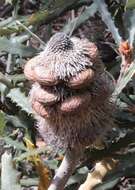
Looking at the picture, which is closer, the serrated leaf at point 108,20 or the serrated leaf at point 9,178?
the serrated leaf at point 9,178

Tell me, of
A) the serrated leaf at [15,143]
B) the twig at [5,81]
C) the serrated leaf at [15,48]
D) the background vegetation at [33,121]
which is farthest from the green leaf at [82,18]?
the serrated leaf at [15,143]

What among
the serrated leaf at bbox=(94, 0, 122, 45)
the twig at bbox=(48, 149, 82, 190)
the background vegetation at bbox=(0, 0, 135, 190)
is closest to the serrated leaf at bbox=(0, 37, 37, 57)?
the background vegetation at bbox=(0, 0, 135, 190)

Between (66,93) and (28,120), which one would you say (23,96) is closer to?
(28,120)

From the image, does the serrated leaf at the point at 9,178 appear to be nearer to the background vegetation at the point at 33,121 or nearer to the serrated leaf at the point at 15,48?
the background vegetation at the point at 33,121

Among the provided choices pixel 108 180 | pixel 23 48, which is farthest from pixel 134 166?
pixel 23 48

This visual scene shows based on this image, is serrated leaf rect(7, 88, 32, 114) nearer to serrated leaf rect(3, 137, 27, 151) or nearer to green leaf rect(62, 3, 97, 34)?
serrated leaf rect(3, 137, 27, 151)

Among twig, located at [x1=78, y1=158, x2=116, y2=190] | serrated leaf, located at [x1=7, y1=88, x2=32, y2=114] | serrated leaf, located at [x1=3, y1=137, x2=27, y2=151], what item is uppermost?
serrated leaf, located at [x1=7, y1=88, x2=32, y2=114]
